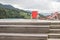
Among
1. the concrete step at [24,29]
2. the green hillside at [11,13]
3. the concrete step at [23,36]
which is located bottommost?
the concrete step at [23,36]

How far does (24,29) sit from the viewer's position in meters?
3.40

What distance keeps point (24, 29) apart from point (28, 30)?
0.10 metres

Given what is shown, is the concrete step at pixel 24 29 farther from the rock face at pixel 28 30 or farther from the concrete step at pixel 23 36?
the concrete step at pixel 23 36

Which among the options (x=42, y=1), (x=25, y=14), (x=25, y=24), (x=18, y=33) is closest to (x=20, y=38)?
(x=18, y=33)

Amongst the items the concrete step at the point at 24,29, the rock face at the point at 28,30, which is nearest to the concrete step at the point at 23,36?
the rock face at the point at 28,30

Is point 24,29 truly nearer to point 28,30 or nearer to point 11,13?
point 28,30

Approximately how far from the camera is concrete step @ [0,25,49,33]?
3.38 metres

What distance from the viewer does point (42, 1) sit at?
16.1 feet

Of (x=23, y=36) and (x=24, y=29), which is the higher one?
(x=24, y=29)

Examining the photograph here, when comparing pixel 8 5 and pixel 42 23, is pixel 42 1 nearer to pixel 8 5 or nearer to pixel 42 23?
pixel 8 5

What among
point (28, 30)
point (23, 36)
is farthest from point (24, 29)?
point (23, 36)

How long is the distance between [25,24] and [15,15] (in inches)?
57.0

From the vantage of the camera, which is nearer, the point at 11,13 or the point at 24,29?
the point at 24,29

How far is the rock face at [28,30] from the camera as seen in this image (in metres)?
3.20
